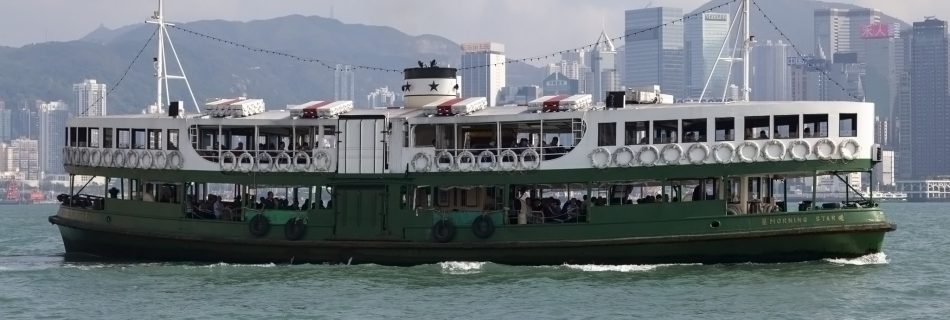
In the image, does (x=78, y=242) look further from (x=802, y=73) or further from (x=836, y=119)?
(x=802, y=73)

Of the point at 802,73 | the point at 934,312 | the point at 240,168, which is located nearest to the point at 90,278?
the point at 240,168

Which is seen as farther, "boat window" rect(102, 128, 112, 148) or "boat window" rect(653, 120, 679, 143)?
"boat window" rect(102, 128, 112, 148)

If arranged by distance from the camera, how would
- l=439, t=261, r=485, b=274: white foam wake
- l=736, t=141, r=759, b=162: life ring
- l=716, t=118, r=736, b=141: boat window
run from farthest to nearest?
l=439, t=261, r=485, b=274: white foam wake
l=716, t=118, r=736, b=141: boat window
l=736, t=141, r=759, b=162: life ring

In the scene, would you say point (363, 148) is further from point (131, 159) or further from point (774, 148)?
point (774, 148)

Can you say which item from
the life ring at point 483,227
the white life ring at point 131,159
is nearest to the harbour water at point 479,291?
the life ring at point 483,227

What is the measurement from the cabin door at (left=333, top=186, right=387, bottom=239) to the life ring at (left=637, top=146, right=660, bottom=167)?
5.47 meters

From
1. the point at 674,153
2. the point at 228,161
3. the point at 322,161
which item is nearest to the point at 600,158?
the point at 674,153

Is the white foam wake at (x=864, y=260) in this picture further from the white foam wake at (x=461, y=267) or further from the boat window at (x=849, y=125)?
the white foam wake at (x=461, y=267)

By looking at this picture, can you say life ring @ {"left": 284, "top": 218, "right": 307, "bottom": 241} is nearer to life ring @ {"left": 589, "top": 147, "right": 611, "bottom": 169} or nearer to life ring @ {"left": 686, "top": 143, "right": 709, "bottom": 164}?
life ring @ {"left": 589, "top": 147, "right": 611, "bottom": 169}

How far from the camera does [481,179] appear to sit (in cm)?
3234

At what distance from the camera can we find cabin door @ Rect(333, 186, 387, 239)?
3266 cm

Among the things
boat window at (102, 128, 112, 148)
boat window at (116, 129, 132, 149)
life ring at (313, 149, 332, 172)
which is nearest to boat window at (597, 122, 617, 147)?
life ring at (313, 149, 332, 172)

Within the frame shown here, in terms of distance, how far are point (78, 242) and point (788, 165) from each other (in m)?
16.7

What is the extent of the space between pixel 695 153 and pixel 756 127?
137 cm
